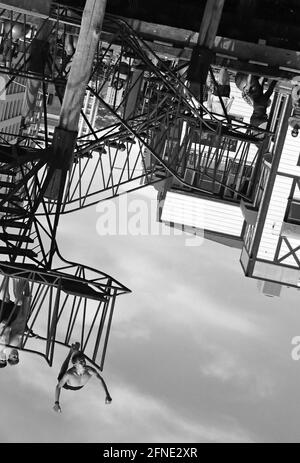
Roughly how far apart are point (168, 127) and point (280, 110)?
17120 millimetres

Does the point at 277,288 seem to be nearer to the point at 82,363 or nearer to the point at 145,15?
the point at 145,15

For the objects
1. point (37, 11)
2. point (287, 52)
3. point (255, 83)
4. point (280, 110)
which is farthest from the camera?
point (280, 110)

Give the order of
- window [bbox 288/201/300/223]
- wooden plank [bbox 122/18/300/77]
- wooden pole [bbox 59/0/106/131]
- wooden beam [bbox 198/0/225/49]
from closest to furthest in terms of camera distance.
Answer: wooden pole [bbox 59/0/106/131] < wooden beam [bbox 198/0/225/49] < wooden plank [bbox 122/18/300/77] < window [bbox 288/201/300/223]

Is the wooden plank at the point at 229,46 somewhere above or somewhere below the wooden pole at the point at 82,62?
above

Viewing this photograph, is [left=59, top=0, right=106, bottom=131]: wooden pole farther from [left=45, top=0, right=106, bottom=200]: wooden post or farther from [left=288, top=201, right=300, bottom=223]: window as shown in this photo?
[left=288, top=201, right=300, bottom=223]: window

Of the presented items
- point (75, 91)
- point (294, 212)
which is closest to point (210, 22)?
point (75, 91)

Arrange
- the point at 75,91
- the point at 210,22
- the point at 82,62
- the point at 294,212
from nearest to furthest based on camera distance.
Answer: the point at 82,62, the point at 75,91, the point at 210,22, the point at 294,212

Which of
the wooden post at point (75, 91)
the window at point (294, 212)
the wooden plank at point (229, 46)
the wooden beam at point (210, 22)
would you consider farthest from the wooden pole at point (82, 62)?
the window at point (294, 212)

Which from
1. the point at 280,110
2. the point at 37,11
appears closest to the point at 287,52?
the point at 37,11

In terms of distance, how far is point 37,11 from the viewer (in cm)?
2027

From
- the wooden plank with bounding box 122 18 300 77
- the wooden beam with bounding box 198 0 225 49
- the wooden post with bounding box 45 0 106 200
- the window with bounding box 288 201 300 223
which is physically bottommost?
the window with bounding box 288 201 300 223

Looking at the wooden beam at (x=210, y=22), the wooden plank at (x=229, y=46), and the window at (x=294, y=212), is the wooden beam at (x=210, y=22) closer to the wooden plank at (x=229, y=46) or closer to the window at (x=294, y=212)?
the wooden plank at (x=229, y=46)

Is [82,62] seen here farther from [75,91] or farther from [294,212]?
[294,212]

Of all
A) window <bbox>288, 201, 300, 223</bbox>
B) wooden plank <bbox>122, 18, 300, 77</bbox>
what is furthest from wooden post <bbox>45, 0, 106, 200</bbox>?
window <bbox>288, 201, 300, 223</bbox>
